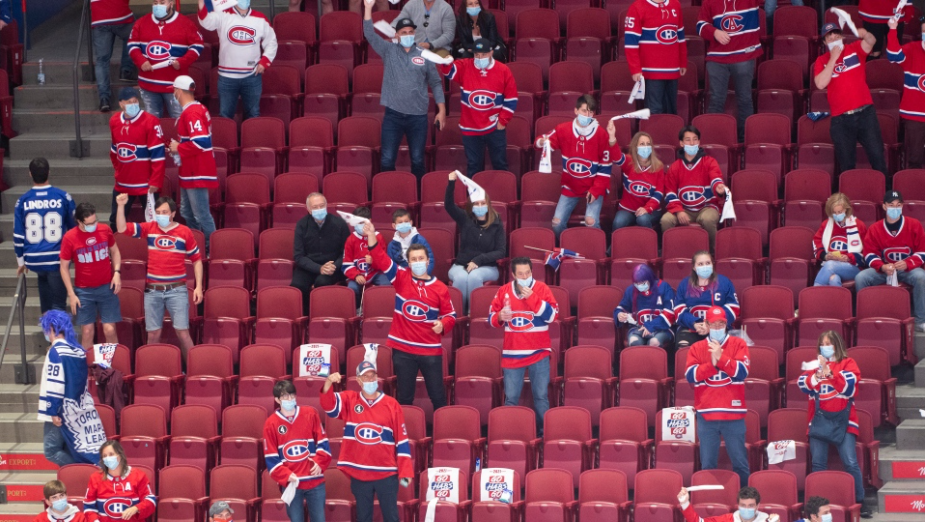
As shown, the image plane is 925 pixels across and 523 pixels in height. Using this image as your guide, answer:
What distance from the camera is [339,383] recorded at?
11.1 metres

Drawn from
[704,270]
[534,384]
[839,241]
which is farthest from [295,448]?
[839,241]

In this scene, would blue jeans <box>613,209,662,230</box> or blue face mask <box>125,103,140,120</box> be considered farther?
blue face mask <box>125,103,140,120</box>

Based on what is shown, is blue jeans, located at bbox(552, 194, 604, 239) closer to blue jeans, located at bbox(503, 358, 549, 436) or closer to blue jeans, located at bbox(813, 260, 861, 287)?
blue jeans, located at bbox(503, 358, 549, 436)

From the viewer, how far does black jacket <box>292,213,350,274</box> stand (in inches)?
466

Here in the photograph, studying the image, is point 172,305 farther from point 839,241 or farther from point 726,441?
point 839,241

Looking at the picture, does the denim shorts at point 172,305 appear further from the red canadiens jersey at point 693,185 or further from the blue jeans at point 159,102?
the red canadiens jersey at point 693,185

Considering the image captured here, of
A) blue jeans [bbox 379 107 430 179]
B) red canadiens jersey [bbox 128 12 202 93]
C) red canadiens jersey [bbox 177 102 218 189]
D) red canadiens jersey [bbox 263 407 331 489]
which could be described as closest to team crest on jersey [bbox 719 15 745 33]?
blue jeans [bbox 379 107 430 179]

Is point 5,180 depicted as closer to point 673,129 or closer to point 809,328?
point 673,129

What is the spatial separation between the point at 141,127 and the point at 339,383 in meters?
3.14

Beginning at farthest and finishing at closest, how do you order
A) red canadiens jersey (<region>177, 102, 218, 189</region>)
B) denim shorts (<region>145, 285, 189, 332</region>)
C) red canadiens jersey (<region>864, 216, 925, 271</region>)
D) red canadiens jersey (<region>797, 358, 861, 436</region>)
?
red canadiens jersey (<region>177, 102, 218, 189</region>) → denim shorts (<region>145, 285, 189, 332</region>) → red canadiens jersey (<region>864, 216, 925, 271</region>) → red canadiens jersey (<region>797, 358, 861, 436</region>)

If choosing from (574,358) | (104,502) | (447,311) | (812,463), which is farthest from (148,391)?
(812,463)

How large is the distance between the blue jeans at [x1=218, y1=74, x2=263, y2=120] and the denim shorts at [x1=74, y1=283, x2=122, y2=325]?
255cm

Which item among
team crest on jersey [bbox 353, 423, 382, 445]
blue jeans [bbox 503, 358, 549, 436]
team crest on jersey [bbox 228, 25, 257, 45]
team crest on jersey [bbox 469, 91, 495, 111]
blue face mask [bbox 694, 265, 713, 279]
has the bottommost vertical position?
team crest on jersey [bbox 353, 423, 382, 445]

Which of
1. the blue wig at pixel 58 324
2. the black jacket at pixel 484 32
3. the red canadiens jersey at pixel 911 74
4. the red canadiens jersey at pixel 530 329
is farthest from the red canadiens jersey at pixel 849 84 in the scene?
the blue wig at pixel 58 324
